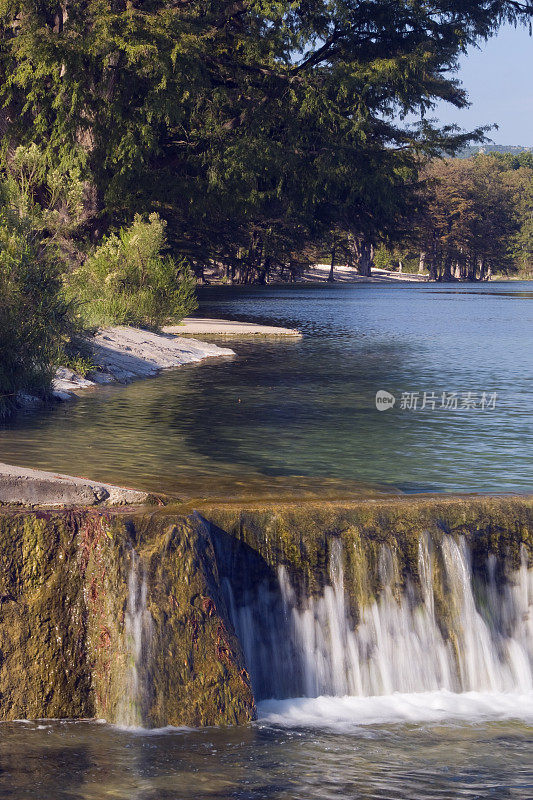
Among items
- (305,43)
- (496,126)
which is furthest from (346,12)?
(496,126)

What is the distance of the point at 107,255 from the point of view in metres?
27.2

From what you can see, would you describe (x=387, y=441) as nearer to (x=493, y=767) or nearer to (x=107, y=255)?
(x=493, y=767)

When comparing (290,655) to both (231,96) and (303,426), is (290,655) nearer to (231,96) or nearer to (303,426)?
(303,426)

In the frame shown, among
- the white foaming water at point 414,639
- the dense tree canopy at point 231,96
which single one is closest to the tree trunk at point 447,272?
the dense tree canopy at point 231,96

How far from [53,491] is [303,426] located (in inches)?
259

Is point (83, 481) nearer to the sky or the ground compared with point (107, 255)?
nearer to the ground

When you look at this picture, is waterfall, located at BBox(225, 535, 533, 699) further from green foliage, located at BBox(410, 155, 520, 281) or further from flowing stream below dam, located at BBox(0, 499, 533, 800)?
green foliage, located at BBox(410, 155, 520, 281)

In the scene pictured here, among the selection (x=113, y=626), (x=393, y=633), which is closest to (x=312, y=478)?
(x=393, y=633)

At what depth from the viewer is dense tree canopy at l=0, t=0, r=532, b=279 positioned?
3319 cm

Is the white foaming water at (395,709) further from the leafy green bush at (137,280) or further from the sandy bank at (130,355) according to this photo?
the leafy green bush at (137,280)

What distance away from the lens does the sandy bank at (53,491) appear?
8023mm

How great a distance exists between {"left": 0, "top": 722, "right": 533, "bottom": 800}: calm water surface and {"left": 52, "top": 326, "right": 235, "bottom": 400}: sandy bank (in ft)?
33.0

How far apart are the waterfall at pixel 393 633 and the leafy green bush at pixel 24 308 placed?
24.6ft

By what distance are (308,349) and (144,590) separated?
1954 cm
